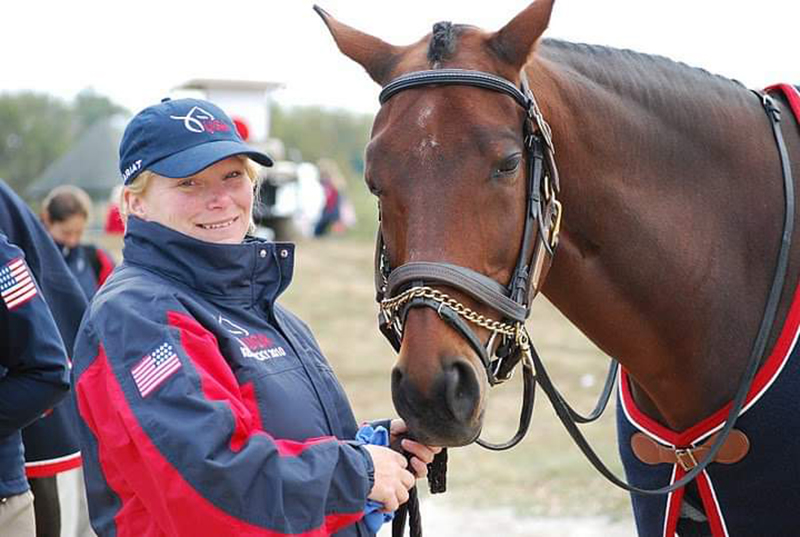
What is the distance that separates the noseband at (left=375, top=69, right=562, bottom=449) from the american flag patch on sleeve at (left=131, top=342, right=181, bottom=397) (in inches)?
20.5

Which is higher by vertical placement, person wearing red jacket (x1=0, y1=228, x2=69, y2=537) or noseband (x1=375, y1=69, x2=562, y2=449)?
noseband (x1=375, y1=69, x2=562, y2=449)

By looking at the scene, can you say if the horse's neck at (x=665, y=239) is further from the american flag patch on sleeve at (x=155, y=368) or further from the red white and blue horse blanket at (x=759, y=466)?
the american flag patch on sleeve at (x=155, y=368)

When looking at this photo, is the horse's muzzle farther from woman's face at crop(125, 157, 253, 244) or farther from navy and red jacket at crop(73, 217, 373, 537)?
woman's face at crop(125, 157, 253, 244)

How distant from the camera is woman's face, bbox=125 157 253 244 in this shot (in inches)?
87.7

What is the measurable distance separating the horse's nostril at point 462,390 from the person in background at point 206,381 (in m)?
0.21

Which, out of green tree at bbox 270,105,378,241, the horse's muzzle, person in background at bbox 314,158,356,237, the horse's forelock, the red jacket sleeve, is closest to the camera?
the red jacket sleeve

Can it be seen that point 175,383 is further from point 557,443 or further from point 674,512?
point 557,443

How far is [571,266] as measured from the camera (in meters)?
2.58

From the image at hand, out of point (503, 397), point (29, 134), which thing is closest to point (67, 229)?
point (503, 397)

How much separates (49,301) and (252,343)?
5.76 ft

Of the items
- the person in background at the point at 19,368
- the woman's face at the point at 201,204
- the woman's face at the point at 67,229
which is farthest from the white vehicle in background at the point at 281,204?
the woman's face at the point at 201,204

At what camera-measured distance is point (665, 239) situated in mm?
2643

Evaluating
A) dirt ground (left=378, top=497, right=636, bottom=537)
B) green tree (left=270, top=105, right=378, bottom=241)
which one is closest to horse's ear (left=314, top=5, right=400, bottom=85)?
dirt ground (left=378, top=497, right=636, bottom=537)

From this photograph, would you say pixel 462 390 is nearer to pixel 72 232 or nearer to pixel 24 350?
pixel 24 350
